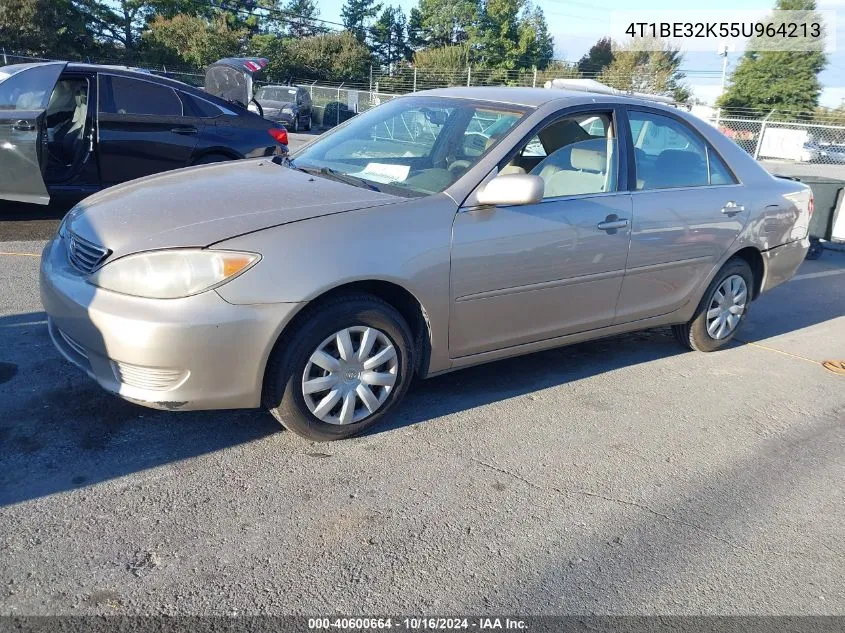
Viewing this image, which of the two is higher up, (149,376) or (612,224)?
(612,224)

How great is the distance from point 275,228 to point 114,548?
55.3 inches

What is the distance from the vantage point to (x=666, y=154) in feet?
15.7

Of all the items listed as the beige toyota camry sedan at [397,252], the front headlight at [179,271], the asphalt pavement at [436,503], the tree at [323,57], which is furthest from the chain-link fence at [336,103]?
the front headlight at [179,271]

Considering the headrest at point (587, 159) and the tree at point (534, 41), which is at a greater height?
the tree at point (534, 41)

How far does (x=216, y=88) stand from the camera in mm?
11375

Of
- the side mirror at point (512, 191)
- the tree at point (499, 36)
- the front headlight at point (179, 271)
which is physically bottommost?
the front headlight at point (179, 271)

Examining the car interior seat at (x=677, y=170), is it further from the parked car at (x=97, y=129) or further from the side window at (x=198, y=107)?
the side window at (x=198, y=107)

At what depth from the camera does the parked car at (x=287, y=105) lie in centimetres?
2434

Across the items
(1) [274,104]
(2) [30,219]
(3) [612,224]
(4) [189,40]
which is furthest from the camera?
(4) [189,40]

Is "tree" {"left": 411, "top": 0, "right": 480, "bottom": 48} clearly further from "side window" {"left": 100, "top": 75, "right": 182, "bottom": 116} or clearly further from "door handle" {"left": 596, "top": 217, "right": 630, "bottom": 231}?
"door handle" {"left": 596, "top": 217, "right": 630, "bottom": 231}

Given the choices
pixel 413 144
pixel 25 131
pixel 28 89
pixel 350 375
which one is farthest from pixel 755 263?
pixel 28 89

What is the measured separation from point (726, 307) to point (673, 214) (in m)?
1.13

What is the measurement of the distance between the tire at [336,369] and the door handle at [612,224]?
1.35 metres

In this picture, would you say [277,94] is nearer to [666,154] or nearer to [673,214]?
[666,154]
